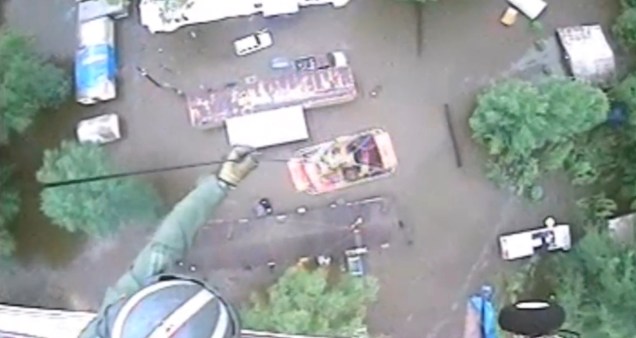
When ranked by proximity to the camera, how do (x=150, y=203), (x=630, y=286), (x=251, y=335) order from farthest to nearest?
(x=150, y=203) < (x=630, y=286) < (x=251, y=335)

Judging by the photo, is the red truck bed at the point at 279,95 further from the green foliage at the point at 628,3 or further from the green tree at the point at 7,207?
the green foliage at the point at 628,3

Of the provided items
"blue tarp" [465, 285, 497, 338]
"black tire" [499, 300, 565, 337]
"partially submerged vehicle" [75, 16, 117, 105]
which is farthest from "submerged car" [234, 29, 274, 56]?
"black tire" [499, 300, 565, 337]

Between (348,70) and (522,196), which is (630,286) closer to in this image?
(522,196)

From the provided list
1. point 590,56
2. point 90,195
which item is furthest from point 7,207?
point 590,56

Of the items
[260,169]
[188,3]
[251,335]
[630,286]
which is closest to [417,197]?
[260,169]

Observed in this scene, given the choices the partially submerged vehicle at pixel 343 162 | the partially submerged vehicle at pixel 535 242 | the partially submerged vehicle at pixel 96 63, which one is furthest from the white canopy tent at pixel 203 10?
the partially submerged vehicle at pixel 535 242

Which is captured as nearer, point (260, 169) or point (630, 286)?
point (630, 286)
